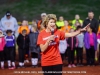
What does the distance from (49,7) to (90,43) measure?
50.0ft

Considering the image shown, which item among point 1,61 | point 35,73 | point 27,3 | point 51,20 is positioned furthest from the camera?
point 27,3

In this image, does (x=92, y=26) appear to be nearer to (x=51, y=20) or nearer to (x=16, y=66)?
(x=16, y=66)

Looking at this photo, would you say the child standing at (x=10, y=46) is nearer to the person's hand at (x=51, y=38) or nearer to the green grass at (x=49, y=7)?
the person's hand at (x=51, y=38)

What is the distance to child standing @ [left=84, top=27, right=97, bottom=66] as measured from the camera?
14547 mm

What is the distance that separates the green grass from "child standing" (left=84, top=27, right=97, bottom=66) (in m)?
13.5

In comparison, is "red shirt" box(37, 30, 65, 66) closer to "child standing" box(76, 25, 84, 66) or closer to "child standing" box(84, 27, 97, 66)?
"child standing" box(84, 27, 97, 66)

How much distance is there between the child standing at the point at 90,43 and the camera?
47.7 ft

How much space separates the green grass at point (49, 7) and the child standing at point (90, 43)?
531 inches

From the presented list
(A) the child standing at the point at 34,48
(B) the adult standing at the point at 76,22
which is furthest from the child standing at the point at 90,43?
(A) the child standing at the point at 34,48

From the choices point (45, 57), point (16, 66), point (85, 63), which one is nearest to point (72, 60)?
point (85, 63)

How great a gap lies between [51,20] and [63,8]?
2297cm

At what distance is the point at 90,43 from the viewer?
14.7 meters

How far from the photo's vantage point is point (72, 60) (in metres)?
14.6

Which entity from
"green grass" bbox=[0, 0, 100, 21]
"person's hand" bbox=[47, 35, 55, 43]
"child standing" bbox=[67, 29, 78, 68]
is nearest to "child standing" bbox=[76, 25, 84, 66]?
"child standing" bbox=[67, 29, 78, 68]
